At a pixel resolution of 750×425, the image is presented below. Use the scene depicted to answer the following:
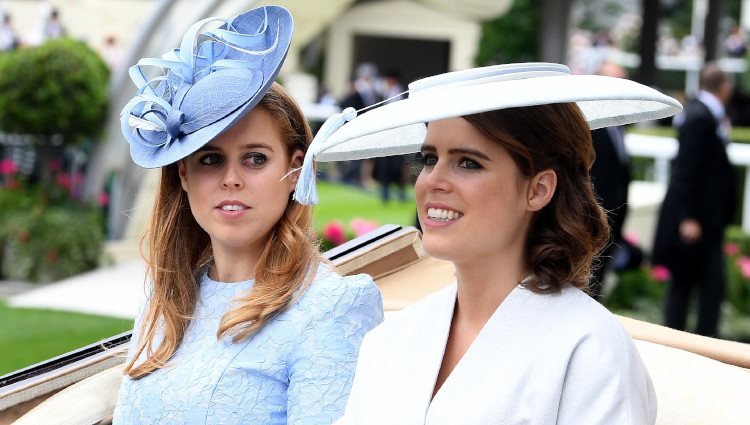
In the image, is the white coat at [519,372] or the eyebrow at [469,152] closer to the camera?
the white coat at [519,372]

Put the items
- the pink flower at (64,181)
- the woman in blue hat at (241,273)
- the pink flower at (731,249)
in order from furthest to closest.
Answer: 1. the pink flower at (64,181)
2. the pink flower at (731,249)
3. the woman in blue hat at (241,273)

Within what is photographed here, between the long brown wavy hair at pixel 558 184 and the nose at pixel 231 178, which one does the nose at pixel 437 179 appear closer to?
the long brown wavy hair at pixel 558 184

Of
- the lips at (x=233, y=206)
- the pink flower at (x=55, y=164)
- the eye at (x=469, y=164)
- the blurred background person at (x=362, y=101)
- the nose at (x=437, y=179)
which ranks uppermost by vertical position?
the eye at (x=469, y=164)

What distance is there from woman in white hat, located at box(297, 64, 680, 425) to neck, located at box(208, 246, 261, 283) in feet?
1.74

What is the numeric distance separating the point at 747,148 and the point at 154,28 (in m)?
4.70

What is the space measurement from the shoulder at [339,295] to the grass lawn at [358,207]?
979 cm

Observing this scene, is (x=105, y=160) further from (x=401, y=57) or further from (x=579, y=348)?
(x=401, y=57)

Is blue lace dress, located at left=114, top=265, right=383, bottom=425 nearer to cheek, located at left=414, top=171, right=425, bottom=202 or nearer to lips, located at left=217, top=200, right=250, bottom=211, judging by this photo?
lips, located at left=217, top=200, right=250, bottom=211

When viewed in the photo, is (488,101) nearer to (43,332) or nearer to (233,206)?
(233,206)

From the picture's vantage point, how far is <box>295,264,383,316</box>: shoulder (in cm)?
242

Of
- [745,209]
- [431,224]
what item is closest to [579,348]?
[431,224]

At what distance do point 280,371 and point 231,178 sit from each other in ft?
1.26

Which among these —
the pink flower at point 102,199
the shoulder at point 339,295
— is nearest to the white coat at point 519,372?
the shoulder at point 339,295

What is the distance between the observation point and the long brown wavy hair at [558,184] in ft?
6.24
